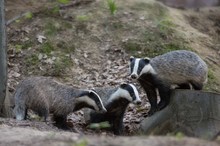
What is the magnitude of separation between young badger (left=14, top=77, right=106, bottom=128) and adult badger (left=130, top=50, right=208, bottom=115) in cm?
94

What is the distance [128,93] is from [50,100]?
125 cm

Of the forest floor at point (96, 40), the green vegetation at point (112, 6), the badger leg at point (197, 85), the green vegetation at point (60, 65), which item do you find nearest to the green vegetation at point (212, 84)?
the forest floor at point (96, 40)

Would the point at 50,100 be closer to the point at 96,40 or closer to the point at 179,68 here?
the point at 179,68

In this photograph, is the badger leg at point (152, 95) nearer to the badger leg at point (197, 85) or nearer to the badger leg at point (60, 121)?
the badger leg at point (197, 85)

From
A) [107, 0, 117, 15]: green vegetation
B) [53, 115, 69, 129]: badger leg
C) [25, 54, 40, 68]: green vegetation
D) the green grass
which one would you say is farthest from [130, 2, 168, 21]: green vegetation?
[53, 115, 69, 129]: badger leg

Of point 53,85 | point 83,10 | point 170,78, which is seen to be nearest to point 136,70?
point 170,78

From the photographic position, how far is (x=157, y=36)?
490 inches

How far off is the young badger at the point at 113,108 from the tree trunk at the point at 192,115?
0.93 metres

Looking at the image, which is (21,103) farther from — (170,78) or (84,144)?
(84,144)

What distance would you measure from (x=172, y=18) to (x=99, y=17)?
159 cm

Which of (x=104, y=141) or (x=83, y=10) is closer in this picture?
(x=104, y=141)

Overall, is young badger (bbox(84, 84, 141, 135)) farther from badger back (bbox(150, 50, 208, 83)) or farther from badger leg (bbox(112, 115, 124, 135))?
badger back (bbox(150, 50, 208, 83))

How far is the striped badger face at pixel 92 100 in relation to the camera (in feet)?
31.9

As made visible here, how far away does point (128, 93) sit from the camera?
31.6ft
